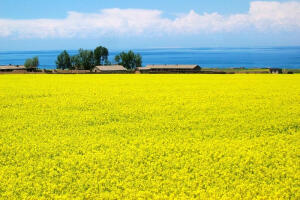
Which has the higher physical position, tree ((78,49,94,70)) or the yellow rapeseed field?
tree ((78,49,94,70))

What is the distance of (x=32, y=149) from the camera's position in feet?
32.2

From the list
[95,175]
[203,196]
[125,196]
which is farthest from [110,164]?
[203,196]

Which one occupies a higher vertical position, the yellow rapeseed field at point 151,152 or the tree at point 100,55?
the tree at point 100,55

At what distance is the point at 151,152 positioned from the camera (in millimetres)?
9430

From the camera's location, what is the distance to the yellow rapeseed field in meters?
7.09

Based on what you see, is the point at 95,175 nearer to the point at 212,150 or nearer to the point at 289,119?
the point at 212,150

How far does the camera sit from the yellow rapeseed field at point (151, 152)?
7094mm

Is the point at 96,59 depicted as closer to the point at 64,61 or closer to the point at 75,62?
the point at 75,62

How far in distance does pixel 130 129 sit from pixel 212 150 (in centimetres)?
384

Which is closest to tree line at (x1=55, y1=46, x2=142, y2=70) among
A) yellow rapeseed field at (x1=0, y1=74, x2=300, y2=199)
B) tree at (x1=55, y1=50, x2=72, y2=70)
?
tree at (x1=55, y1=50, x2=72, y2=70)

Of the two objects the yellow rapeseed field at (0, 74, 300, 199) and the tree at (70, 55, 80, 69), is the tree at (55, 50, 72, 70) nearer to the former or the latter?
the tree at (70, 55, 80, 69)

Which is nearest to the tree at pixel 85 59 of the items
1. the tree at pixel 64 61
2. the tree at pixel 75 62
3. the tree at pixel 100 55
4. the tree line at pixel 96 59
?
the tree line at pixel 96 59

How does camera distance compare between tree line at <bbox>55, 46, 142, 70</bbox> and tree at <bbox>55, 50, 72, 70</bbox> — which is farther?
tree at <bbox>55, 50, 72, 70</bbox>

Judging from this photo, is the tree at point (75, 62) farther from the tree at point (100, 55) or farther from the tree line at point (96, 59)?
the tree at point (100, 55)
